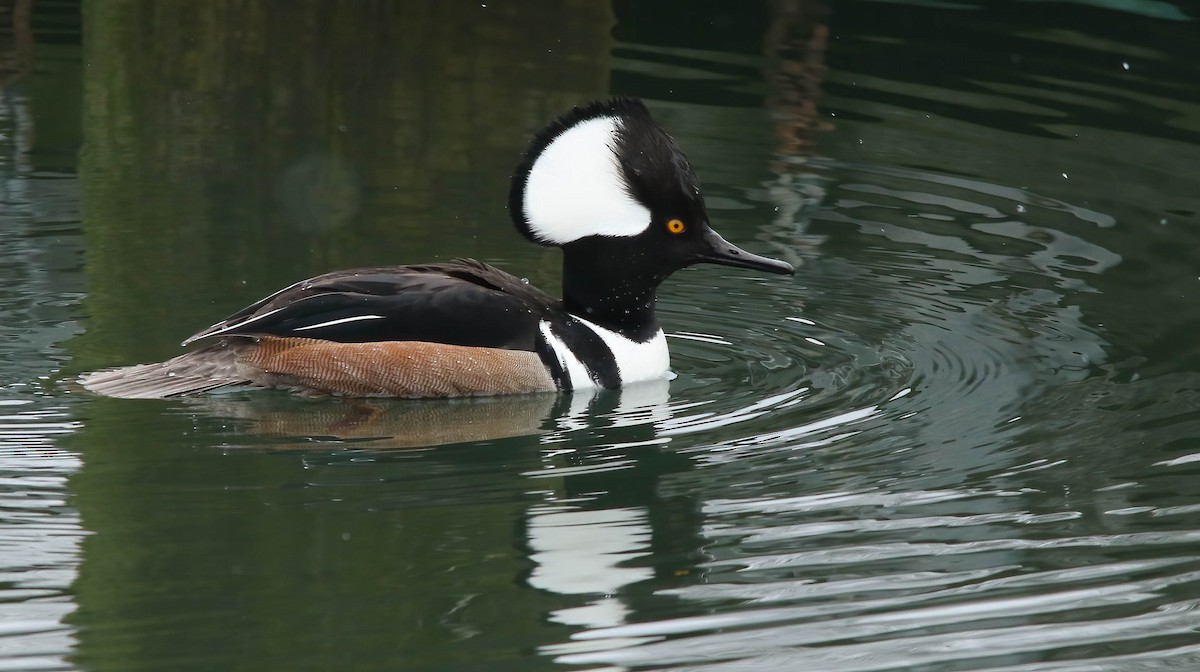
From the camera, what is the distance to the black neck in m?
7.27

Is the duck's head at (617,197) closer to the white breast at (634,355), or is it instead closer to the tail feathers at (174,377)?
the white breast at (634,355)

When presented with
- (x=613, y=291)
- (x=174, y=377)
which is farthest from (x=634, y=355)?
(x=174, y=377)

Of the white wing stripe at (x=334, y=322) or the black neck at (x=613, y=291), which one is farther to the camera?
the black neck at (x=613, y=291)

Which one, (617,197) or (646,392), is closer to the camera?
(617,197)

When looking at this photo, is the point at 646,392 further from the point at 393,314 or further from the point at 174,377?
the point at 174,377

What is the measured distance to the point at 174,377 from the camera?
6949mm

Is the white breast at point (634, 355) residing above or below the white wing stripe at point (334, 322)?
below

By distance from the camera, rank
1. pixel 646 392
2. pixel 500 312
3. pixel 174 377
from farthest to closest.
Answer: pixel 646 392
pixel 500 312
pixel 174 377

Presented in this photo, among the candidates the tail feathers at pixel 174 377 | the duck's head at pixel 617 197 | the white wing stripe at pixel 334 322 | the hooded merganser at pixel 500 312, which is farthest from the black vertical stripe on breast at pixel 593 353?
the tail feathers at pixel 174 377

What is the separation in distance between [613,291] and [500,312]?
0.54 m

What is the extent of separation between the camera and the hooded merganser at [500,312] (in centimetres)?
693

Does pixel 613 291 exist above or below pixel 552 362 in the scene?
above

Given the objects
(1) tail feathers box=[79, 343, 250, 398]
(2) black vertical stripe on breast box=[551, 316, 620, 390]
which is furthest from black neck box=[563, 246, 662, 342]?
(1) tail feathers box=[79, 343, 250, 398]

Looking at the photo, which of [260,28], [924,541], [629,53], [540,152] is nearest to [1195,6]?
[629,53]
